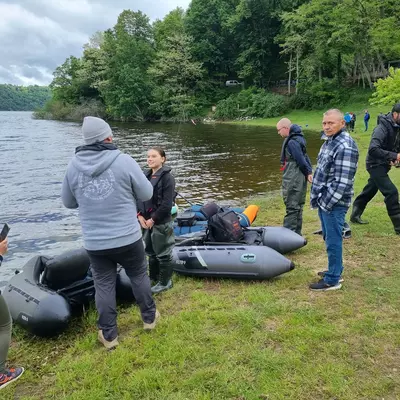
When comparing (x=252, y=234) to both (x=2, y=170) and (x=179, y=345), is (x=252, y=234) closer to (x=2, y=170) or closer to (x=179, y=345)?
(x=179, y=345)

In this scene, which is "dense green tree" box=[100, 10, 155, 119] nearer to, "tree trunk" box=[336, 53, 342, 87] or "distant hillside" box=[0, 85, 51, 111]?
"tree trunk" box=[336, 53, 342, 87]

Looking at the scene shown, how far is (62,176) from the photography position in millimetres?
14500

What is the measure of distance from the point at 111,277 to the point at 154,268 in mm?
1505

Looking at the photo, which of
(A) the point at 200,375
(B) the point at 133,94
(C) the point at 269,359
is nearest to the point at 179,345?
(A) the point at 200,375

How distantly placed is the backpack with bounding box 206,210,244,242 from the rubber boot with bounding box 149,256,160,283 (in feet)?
3.02

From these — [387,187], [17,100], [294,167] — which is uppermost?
[17,100]

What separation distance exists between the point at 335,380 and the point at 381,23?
1331 inches

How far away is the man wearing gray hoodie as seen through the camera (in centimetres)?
305

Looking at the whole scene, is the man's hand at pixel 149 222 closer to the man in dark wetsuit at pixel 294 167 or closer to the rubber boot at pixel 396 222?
the man in dark wetsuit at pixel 294 167

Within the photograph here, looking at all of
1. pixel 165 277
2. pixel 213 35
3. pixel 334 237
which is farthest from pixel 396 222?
pixel 213 35

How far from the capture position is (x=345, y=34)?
32.0 m

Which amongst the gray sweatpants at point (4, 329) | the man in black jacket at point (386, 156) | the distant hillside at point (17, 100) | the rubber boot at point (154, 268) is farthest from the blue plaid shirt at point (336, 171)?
the distant hillside at point (17, 100)

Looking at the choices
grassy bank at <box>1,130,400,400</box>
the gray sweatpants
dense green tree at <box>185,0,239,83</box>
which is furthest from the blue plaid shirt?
dense green tree at <box>185,0,239,83</box>

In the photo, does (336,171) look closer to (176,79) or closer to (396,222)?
(396,222)
